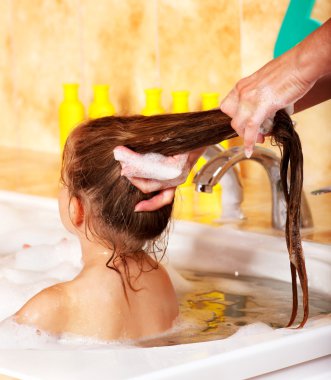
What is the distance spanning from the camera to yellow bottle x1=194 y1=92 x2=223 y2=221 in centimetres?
198

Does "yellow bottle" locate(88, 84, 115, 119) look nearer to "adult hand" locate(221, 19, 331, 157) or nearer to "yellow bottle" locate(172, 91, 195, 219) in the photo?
"yellow bottle" locate(172, 91, 195, 219)

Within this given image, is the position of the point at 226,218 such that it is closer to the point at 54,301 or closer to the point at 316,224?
the point at 316,224

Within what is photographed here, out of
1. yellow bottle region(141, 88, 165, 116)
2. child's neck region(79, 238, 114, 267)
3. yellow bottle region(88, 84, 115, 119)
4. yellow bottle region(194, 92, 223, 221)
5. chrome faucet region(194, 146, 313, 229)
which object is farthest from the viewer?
yellow bottle region(88, 84, 115, 119)

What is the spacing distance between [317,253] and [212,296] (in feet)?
0.66

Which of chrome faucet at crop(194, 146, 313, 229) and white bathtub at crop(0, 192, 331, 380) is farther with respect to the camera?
chrome faucet at crop(194, 146, 313, 229)

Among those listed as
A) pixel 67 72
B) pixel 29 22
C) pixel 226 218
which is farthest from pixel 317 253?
pixel 29 22

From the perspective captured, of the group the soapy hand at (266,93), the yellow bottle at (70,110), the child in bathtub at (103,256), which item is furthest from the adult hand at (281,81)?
the yellow bottle at (70,110)

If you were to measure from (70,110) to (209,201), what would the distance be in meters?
0.60

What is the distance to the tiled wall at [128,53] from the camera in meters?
2.16

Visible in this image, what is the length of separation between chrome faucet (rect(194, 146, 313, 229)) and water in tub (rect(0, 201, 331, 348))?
0.49 feet

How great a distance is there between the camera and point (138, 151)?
4.25ft

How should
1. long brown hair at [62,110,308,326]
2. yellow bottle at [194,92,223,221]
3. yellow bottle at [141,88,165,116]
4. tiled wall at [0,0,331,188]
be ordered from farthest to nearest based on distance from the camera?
yellow bottle at [141,88,165,116], tiled wall at [0,0,331,188], yellow bottle at [194,92,223,221], long brown hair at [62,110,308,326]

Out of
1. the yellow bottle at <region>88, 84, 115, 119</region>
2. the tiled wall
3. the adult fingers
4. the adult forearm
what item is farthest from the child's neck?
the yellow bottle at <region>88, 84, 115, 119</region>

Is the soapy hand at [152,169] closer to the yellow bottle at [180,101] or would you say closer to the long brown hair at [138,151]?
the long brown hair at [138,151]
